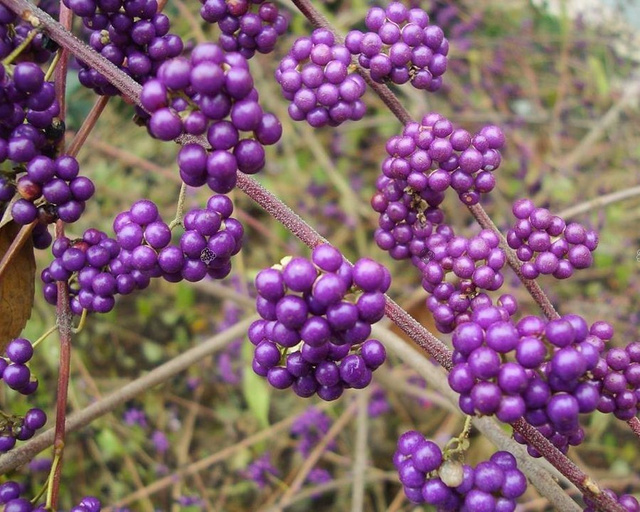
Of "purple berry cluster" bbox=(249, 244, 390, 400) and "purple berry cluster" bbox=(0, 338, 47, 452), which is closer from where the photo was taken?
"purple berry cluster" bbox=(249, 244, 390, 400)

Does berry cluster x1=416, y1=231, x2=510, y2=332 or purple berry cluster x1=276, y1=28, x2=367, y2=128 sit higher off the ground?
purple berry cluster x1=276, y1=28, x2=367, y2=128

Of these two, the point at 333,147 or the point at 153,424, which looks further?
the point at 333,147

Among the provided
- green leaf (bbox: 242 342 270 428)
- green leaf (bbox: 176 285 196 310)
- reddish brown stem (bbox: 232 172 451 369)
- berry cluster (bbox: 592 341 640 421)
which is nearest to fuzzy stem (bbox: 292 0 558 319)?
berry cluster (bbox: 592 341 640 421)

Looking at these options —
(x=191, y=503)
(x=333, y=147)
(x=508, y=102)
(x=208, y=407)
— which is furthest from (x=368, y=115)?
(x=191, y=503)

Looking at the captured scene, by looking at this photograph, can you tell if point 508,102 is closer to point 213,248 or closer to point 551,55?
point 551,55

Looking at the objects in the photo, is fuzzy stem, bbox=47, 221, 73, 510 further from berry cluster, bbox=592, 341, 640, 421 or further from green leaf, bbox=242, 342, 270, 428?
green leaf, bbox=242, 342, 270, 428

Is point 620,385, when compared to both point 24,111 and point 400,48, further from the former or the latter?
point 24,111
